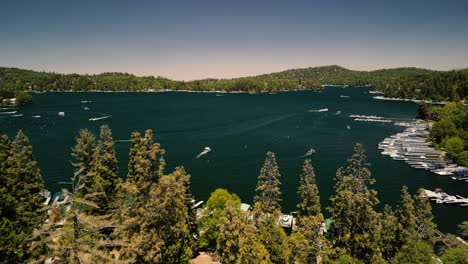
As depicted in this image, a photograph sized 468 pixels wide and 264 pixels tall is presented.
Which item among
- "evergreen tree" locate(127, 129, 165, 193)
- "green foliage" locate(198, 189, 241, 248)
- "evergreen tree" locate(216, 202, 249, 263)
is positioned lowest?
"green foliage" locate(198, 189, 241, 248)

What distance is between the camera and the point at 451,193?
54688mm

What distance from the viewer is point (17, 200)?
27906mm

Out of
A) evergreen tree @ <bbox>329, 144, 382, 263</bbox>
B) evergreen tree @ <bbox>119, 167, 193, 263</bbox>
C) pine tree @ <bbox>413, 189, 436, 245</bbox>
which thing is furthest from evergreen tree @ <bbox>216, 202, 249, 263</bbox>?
pine tree @ <bbox>413, 189, 436, 245</bbox>

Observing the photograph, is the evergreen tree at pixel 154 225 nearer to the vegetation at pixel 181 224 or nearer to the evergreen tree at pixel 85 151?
the vegetation at pixel 181 224

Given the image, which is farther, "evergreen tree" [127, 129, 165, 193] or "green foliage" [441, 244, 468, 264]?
"evergreen tree" [127, 129, 165, 193]

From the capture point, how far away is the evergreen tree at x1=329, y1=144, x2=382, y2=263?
83.6 feet

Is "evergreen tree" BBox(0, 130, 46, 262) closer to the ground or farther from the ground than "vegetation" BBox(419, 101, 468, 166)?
farther from the ground

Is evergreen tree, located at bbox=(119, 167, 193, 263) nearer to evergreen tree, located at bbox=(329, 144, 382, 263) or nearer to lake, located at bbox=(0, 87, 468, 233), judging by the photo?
evergreen tree, located at bbox=(329, 144, 382, 263)

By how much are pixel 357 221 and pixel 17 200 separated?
31569 mm

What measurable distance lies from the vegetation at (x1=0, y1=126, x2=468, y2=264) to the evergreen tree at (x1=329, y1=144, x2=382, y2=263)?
0.09 m

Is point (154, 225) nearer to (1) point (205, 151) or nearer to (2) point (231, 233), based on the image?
(2) point (231, 233)

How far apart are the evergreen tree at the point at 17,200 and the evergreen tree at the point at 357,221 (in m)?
24.8

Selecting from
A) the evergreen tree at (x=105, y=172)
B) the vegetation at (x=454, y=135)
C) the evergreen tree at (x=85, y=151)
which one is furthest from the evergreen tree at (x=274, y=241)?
the vegetation at (x=454, y=135)

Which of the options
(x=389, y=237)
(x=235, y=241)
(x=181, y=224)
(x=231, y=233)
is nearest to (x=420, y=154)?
(x=389, y=237)
